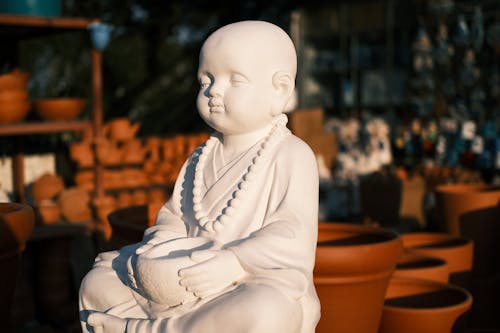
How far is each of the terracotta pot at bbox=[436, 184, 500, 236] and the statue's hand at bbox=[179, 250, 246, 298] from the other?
186 cm

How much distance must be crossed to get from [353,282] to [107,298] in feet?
2.67

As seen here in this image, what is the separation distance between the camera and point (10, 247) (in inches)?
86.4

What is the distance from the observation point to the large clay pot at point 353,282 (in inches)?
81.9

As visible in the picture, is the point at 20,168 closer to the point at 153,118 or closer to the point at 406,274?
the point at 406,274

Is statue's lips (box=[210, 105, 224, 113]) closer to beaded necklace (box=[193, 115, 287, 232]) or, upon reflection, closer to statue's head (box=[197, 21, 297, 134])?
statue's head (box=[197, 21, 297, 134])

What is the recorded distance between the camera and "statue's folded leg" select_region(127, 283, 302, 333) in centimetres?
150

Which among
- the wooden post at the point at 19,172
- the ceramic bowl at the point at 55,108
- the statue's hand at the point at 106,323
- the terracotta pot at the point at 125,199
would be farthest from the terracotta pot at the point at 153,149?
the statue's hand at the point at 106,323

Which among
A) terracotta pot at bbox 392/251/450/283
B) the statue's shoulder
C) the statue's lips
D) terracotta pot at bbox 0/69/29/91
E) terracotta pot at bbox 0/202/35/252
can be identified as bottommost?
terracotta pot at bbox 392/251/450/283

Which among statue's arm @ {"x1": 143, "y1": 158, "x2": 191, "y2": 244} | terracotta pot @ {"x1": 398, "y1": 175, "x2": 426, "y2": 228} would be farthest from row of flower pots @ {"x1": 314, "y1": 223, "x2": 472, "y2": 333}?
terracotta pot @ {"x1": 398, "y1": 175, "x2": 426, "y2": 228}

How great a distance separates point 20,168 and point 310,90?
483 centimetres

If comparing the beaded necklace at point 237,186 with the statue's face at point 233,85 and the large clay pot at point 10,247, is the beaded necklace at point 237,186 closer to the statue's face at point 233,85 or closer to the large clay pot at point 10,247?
the statue's face at point 233,85

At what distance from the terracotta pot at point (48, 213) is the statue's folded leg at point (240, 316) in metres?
2.73

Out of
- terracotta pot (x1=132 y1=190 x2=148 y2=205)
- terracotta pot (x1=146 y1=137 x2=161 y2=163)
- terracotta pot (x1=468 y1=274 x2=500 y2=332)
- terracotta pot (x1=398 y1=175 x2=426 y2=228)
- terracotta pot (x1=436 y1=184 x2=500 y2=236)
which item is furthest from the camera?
terracotta pot (x1=146 y1=137 x2=161 y2=163)

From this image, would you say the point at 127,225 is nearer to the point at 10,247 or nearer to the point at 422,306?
the point at 10,247
